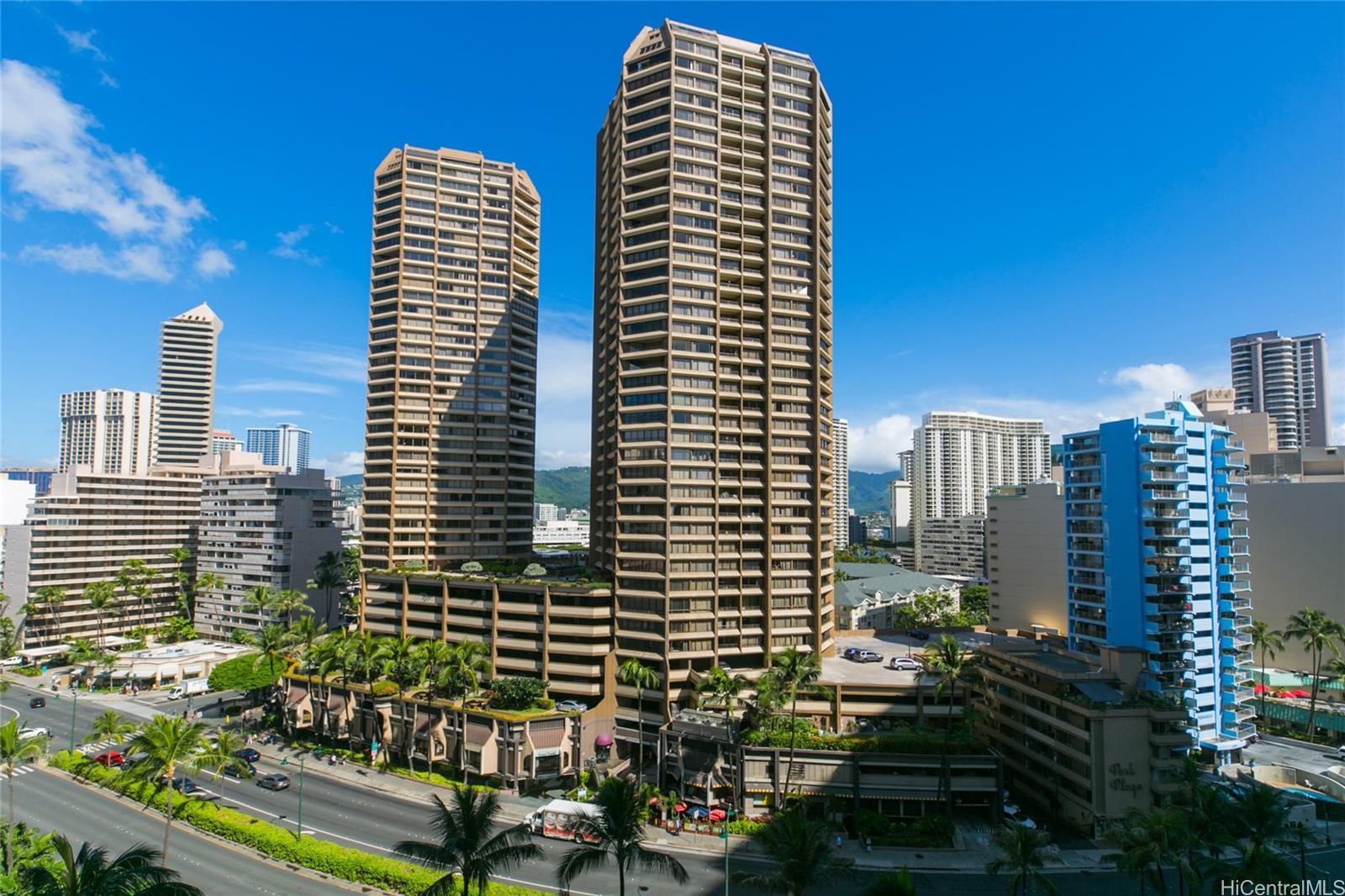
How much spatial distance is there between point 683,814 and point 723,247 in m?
76.9

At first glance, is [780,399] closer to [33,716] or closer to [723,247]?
[723,247]

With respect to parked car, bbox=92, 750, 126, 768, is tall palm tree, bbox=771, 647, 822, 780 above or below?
above

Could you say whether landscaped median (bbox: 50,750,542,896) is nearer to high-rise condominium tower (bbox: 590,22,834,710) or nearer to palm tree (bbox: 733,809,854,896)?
palm tree (bbox: 733,809,854,896)

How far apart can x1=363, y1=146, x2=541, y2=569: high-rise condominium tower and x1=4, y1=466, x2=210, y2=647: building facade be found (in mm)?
69209

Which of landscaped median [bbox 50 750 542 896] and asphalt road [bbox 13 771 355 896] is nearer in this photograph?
landscaped median [bbox 50 750 542 896]

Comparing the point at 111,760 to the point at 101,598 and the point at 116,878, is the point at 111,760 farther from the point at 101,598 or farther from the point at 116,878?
the point at 101,598

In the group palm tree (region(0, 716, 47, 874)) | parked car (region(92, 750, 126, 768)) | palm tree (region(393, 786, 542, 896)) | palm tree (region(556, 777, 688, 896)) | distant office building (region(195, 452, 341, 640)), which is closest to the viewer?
palm tree (region(393, 786, 542, 896))

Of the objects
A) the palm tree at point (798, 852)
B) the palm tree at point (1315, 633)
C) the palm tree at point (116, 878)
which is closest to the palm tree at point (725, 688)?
the palm tree at point (798, 852)

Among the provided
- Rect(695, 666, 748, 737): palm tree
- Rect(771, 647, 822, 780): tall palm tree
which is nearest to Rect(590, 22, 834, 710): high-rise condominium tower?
Rect(695, 666, 748, 737): palm tree

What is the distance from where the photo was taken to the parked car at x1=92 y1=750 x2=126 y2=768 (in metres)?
83.7

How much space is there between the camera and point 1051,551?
143 m

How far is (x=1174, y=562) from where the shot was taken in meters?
97.8

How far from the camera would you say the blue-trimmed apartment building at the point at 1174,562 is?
97.1 meters
